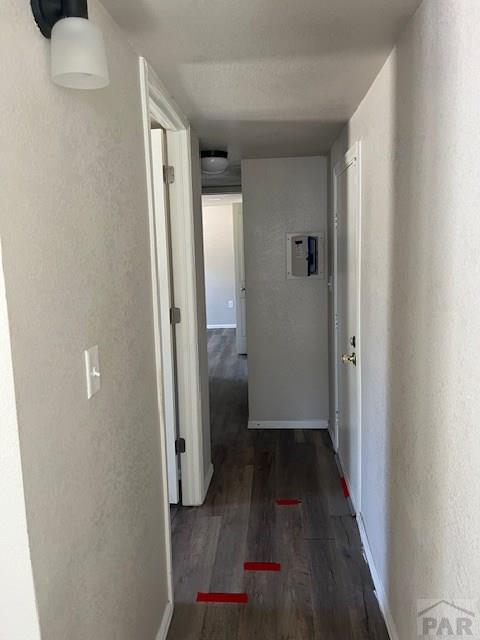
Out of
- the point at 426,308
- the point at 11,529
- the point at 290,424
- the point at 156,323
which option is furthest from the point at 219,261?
the point at 11,529

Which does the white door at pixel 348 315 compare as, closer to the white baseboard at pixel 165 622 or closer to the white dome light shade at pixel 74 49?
the white baseboard at pixel 165 622

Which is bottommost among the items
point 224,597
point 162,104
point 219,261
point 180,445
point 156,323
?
point 224,597

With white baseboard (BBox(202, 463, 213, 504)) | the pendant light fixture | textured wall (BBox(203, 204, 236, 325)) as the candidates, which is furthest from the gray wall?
textured wall (BBox(203, 204, 236, 325))

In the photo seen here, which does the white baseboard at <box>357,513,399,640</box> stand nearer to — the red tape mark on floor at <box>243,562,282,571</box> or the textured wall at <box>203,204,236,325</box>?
the red tape mark on floor at <box>243,562,282,571</box>

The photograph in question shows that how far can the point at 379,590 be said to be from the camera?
209 centimetres

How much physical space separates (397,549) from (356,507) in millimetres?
939

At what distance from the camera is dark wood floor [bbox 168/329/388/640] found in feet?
6.55

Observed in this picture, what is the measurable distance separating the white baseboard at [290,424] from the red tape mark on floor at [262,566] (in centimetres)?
177

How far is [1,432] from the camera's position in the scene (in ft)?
3.08

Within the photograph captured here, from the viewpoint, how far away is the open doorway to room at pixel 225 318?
4500 mm

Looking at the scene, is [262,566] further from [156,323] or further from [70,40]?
[70,40]

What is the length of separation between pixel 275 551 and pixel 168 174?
6.52 ft

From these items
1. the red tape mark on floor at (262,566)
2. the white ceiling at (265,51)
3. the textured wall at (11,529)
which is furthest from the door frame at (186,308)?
the textured wall at (11,529)

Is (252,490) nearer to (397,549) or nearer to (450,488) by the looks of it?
(397,549)
